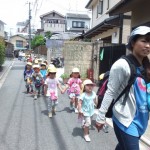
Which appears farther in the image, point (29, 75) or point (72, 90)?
point (29, 75)

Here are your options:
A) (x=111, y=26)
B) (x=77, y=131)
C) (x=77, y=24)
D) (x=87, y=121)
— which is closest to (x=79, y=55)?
(x=111, y=26)

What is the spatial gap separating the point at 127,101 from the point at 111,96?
16 cm

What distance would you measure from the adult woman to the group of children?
2.71m

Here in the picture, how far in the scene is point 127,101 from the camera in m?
2.62

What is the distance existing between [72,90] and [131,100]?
16.9 ft

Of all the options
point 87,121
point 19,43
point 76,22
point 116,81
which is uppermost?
point 76,22

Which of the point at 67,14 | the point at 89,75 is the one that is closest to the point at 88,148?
the point at 89,75

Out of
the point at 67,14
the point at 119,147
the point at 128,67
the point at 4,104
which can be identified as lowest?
the point at 4,104

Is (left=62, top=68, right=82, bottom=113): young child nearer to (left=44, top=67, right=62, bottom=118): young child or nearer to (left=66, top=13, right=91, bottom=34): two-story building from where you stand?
(left=44, top=67, right=62, bottom=118): young child

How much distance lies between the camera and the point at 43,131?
19.3 feet

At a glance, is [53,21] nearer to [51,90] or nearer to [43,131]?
[51,90]

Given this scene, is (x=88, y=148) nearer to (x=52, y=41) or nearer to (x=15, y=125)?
(x=15, y=125)

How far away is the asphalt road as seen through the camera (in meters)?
5.02

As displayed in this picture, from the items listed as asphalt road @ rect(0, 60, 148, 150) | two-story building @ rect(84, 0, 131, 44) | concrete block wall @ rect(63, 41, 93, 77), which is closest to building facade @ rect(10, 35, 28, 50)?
two-story building @ rect(84, 0, 131, 44)
